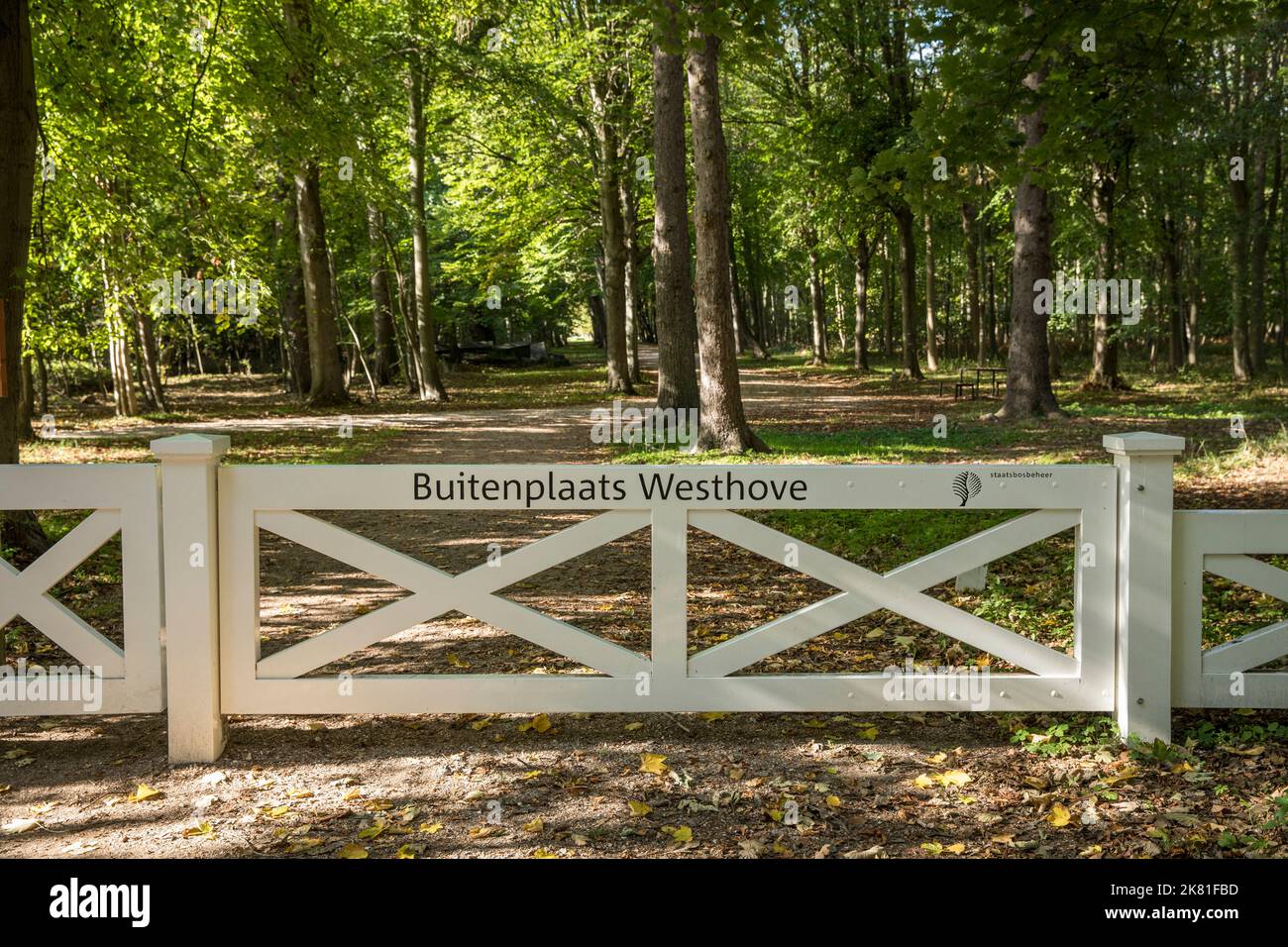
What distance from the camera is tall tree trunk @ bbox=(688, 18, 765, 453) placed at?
44.0 ft

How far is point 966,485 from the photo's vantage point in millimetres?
4676

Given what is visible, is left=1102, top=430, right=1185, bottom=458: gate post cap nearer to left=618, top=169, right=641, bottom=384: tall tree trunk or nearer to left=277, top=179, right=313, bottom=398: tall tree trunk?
left=618, top=169, right=641, bottom=384: tall tree trunk

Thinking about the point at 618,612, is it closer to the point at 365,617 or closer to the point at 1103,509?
the point at 365,617

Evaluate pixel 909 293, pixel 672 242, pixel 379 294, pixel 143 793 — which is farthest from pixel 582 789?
pixel 909 293

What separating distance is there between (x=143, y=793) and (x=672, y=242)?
13.3m

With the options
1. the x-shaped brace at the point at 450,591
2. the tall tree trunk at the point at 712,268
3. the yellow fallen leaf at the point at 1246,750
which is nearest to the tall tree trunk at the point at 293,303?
the tall tree trunk at the point at 712,268

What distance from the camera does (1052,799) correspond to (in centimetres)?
426

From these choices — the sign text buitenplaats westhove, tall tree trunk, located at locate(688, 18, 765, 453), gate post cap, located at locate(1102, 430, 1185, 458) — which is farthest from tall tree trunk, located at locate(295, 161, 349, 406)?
gate post cap, located at locate(1102, 430, 1185, 458)

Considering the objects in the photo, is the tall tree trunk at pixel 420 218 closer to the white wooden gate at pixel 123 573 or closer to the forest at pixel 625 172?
the forest at pixel 625 172

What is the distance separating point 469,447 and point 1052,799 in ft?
45.2

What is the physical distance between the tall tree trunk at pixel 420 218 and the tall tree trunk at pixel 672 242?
9.94 meters

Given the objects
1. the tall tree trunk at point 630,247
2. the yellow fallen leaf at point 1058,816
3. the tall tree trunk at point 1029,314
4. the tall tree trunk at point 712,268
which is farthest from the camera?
the tall tree trunk at point 630,247

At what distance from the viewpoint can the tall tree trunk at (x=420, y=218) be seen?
24.5 m

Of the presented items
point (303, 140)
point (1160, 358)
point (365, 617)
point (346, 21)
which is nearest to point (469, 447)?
point (303, 140)
